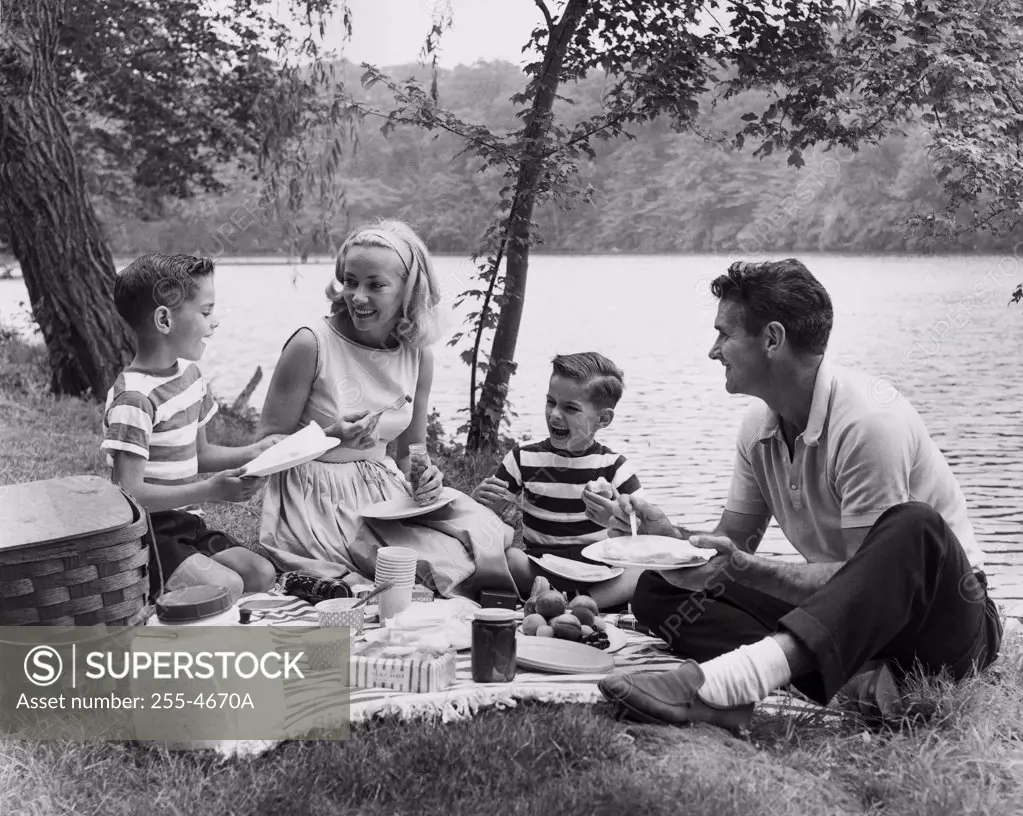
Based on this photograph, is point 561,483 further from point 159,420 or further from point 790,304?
point 159,420

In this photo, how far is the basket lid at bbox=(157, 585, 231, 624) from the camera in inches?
107

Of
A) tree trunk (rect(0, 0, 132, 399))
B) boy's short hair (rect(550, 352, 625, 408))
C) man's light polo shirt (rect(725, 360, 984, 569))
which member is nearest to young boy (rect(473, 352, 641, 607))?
boy's short hair (rect(550, 352, 625, 408))

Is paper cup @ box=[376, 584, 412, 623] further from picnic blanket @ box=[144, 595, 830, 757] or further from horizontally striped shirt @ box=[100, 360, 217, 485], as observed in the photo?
horizontally striped shirt @ box=[100, 360, 217, 485]

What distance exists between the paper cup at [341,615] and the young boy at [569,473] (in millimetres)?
924

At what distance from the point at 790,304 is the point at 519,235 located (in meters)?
3.74

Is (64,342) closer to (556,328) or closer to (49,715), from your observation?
(49,715)

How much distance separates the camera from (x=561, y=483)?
413cm

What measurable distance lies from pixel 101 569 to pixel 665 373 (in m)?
16.3

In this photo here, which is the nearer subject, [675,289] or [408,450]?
[408,450]

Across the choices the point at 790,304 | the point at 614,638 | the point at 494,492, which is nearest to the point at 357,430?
the point at 494,492

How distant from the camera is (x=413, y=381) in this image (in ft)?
14.1

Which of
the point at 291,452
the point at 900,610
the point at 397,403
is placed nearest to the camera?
the point at 900,610

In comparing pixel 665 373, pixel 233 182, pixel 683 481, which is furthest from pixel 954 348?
pixel 233 182

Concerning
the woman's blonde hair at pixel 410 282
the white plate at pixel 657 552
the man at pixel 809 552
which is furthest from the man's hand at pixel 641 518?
the woman's blonde hair at pixel 410 282
